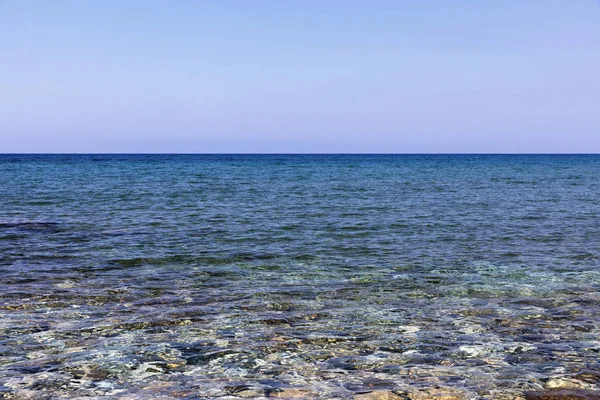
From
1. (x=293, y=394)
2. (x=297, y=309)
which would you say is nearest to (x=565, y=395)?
(x=293, y=394)

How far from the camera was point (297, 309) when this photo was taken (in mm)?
11883

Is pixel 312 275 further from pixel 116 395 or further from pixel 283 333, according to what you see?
pixel 116 395

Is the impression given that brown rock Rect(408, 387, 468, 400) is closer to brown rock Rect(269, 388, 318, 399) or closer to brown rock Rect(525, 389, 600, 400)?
brown rock Rect(525, 389, 600, 400)

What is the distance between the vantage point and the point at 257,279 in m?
14.8

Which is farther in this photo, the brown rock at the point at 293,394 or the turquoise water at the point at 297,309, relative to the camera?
the turquoise water at the point at 297,309

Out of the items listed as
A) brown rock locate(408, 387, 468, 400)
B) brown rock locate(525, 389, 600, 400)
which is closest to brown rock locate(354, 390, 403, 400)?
brown rock locate(408, 387, 468, 400)

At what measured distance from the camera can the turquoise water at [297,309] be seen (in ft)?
26.6

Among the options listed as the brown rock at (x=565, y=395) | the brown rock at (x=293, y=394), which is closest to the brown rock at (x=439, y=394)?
the brown rock at (x=565, y=395)

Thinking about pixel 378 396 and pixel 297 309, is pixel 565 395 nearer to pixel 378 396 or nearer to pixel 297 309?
pixel 378 396

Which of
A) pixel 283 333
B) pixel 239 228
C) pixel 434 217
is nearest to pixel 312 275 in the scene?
pixel 283 333

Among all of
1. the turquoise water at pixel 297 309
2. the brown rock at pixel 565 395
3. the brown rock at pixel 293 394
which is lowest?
the turquoise water at pixel 297 309

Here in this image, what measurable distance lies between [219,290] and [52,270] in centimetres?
549

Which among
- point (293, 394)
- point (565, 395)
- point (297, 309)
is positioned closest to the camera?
point (565, 395)

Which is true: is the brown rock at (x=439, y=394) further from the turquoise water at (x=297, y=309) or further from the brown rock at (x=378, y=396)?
the brown rock at (x=378, y=396)
